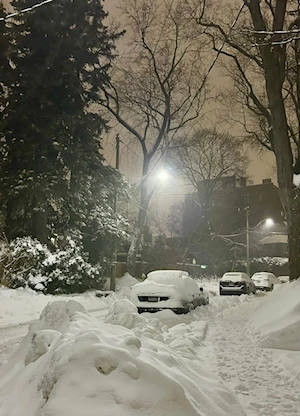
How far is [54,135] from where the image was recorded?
19.4 metres

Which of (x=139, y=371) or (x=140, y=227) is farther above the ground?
(x=140, y=227)

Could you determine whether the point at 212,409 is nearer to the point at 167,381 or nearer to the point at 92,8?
the point at 167,381

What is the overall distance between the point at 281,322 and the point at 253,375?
2.75m

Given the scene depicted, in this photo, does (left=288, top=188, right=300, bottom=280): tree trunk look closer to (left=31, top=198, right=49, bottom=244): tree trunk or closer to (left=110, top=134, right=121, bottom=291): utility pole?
(left=31, top=198, right=49, bottom=244): tree trunk

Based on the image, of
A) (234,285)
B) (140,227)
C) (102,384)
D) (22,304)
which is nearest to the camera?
(102,384)

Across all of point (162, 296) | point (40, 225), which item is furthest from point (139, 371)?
point (40, 225)

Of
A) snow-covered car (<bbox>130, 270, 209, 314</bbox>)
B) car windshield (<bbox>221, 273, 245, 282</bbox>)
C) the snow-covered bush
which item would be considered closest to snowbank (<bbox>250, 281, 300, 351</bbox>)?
snow-covered car (<bbox>130, 270, 209, 314</bbox>)

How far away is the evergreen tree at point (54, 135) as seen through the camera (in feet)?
61.7

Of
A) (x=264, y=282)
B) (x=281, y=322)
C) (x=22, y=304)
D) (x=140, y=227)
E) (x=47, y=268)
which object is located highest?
(x=140, y=227)

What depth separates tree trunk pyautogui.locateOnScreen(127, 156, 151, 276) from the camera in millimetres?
26516

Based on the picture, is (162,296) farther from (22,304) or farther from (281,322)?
(22,304)

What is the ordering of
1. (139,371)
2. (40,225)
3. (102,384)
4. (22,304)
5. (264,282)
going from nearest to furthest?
1. (102,384)
2. (139,371)
3. (22,304)
4. (40,225)
5. (264,282)

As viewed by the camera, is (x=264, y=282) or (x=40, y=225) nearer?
(x=40, y=225)

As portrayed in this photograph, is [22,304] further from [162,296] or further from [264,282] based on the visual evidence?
[264,282]
